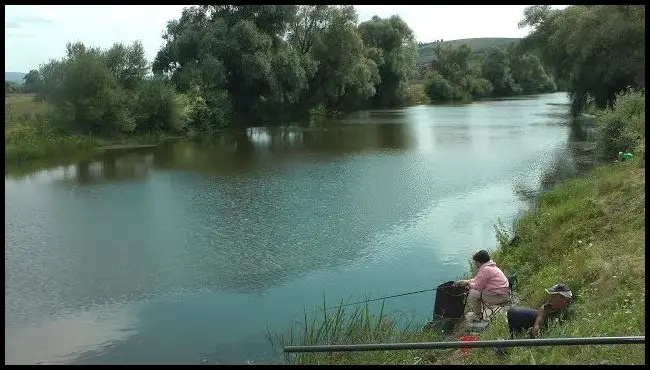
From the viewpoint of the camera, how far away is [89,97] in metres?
29.6

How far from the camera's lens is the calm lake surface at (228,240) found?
905 centimetres

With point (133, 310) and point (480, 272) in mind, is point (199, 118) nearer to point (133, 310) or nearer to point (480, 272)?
point (133, 310)

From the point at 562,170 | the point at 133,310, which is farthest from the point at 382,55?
the point at 133,310

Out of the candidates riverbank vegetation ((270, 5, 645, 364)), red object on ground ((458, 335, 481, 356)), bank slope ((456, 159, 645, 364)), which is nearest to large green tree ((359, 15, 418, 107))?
riverbank vegetation ((270, 5, 645, 364))

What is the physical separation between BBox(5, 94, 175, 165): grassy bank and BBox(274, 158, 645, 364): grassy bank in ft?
67.6

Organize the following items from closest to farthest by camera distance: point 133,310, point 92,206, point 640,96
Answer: point 133,310 < point 92,206 < point 640,96

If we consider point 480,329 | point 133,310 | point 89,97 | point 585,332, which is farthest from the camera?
point 89,97

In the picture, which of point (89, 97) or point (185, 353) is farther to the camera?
point (89, 97)

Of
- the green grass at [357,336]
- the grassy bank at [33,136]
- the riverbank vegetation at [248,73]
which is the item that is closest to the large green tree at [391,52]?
the riverbank vegetation at [248,73]

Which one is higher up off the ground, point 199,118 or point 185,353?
point 199,118

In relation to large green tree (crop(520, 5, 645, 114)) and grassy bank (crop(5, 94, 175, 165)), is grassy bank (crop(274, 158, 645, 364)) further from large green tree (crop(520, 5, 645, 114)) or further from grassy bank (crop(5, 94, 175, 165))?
grassy bank (crop(5, 94, 175, 165))

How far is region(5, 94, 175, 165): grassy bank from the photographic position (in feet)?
85.4

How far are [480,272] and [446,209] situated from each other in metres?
7.54

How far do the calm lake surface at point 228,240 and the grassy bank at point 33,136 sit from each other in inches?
109
